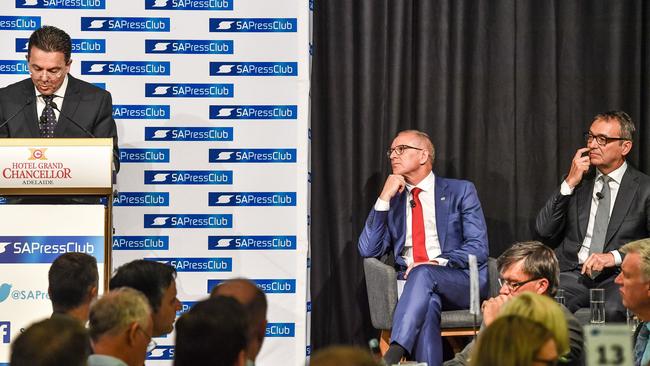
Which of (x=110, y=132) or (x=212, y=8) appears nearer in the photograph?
(x=110, y=132)

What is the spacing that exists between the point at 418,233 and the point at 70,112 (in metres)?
2.39

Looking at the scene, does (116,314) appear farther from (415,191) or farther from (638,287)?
(415,191)

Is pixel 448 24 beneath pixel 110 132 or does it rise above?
above

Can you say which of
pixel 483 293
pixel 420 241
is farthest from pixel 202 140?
pixel 483 293

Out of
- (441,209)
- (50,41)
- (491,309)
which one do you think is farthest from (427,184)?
(491,309)

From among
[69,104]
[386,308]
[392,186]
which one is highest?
[69,104]

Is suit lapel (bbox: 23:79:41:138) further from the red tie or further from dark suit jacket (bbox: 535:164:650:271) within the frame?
dark suit jacket (bbox: 535:164:650:271)

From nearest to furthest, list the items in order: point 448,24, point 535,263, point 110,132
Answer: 1. point 535,263
2. point 110,132
3. point 448,24

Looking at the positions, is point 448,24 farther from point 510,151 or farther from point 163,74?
point 163,74

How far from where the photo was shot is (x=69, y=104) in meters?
5.94

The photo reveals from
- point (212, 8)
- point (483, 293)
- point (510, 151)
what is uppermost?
point (212, 8)

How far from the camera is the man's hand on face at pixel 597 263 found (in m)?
6.14

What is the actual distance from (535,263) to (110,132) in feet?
9.47

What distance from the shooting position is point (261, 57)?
6898 millimetres
